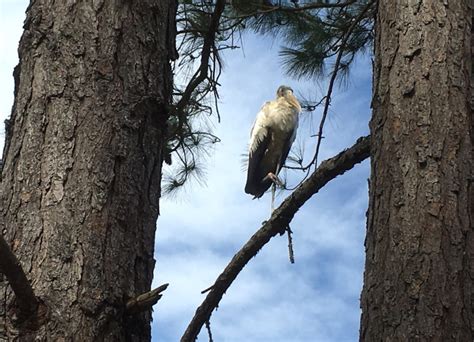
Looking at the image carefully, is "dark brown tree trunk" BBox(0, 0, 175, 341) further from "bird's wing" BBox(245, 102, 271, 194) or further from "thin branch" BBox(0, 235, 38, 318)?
"bird's wing" BBox(245, 102, 271, 194)

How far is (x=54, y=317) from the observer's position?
1.39 m

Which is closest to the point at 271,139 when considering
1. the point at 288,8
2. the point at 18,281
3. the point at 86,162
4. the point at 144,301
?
the point at 288,8

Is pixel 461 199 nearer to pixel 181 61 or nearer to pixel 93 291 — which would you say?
pixel 93 291

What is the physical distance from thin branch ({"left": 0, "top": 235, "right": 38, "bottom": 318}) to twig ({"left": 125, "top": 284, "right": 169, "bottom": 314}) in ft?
0.56

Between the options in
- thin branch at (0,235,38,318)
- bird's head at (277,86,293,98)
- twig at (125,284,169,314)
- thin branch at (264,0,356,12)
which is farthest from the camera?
bird's head at (277,86,293,98)

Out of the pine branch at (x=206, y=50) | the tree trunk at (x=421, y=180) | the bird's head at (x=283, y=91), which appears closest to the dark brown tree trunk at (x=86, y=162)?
the tree trunk at (x=421, y=180)

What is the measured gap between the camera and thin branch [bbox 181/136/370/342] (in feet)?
8.06

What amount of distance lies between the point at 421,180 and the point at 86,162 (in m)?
0.88

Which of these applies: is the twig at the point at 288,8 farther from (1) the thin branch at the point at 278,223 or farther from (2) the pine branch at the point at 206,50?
(1) the thin branch at the point at 278,223

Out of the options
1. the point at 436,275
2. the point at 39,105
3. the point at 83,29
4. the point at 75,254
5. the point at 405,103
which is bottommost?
the point at 75,254

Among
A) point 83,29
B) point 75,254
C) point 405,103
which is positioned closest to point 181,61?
point 405,103

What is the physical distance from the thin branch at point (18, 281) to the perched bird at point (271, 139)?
452cm

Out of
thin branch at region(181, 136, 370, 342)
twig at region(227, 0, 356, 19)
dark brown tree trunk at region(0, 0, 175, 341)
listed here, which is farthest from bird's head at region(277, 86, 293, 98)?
dark brown tree trunk at region(0, 0, 175, 341)

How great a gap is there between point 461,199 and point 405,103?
0.33m
